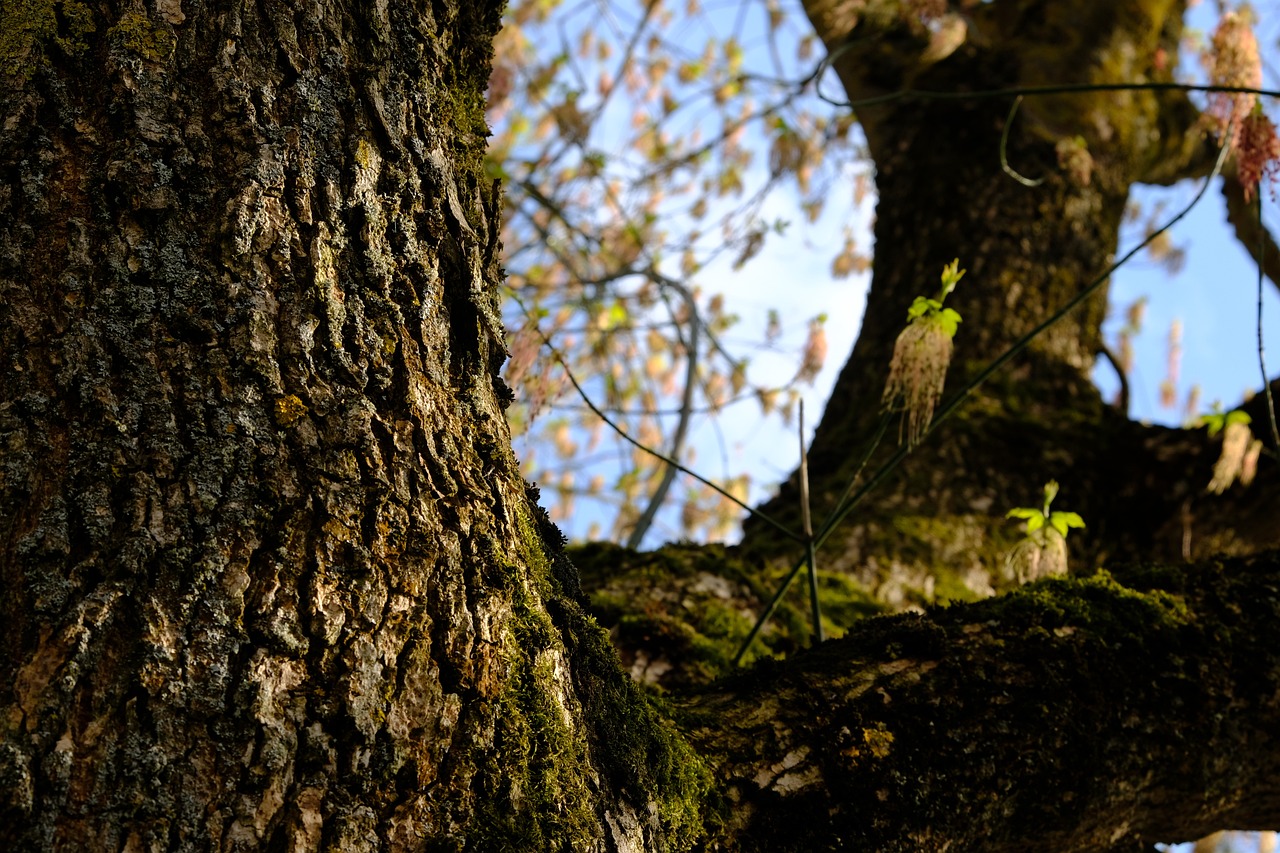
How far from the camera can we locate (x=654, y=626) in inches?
66.9

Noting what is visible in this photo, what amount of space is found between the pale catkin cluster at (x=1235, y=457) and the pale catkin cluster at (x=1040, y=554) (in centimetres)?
63

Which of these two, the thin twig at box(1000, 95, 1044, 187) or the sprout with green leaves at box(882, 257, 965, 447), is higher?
the thin twig at box(1000, 95, 1044, 187)

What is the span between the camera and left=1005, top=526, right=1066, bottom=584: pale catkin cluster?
1778 mm

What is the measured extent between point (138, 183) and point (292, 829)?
1.93ft

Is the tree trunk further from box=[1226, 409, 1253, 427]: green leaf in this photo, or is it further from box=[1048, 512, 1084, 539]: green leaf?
box=[1048, 512, 1084, 539]: green leaf

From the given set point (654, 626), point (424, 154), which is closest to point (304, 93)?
point (424, 154)

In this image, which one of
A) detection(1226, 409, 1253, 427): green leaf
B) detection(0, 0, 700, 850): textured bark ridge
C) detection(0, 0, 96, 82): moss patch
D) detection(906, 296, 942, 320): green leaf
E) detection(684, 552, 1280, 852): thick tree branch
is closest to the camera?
detection(0, 0, 700, 850): textured bark ridge

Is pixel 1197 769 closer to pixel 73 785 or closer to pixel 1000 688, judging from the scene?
pixel 1000 688

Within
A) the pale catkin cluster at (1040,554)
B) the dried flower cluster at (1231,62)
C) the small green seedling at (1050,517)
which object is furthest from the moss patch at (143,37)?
the dried flower cluster at (1231,62)

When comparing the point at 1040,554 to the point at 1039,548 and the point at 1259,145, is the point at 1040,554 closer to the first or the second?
the point at 1039,548

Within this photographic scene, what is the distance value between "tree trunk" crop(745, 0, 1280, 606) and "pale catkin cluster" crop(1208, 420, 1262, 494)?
0.18ft

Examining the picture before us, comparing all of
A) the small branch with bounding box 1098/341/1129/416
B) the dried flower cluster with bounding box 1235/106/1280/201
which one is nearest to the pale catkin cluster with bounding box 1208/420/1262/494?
the small branch with bounding box 1098/341/1129/416

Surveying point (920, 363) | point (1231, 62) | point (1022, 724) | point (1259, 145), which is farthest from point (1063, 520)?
point (1231, 62)

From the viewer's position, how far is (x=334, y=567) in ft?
2.93
